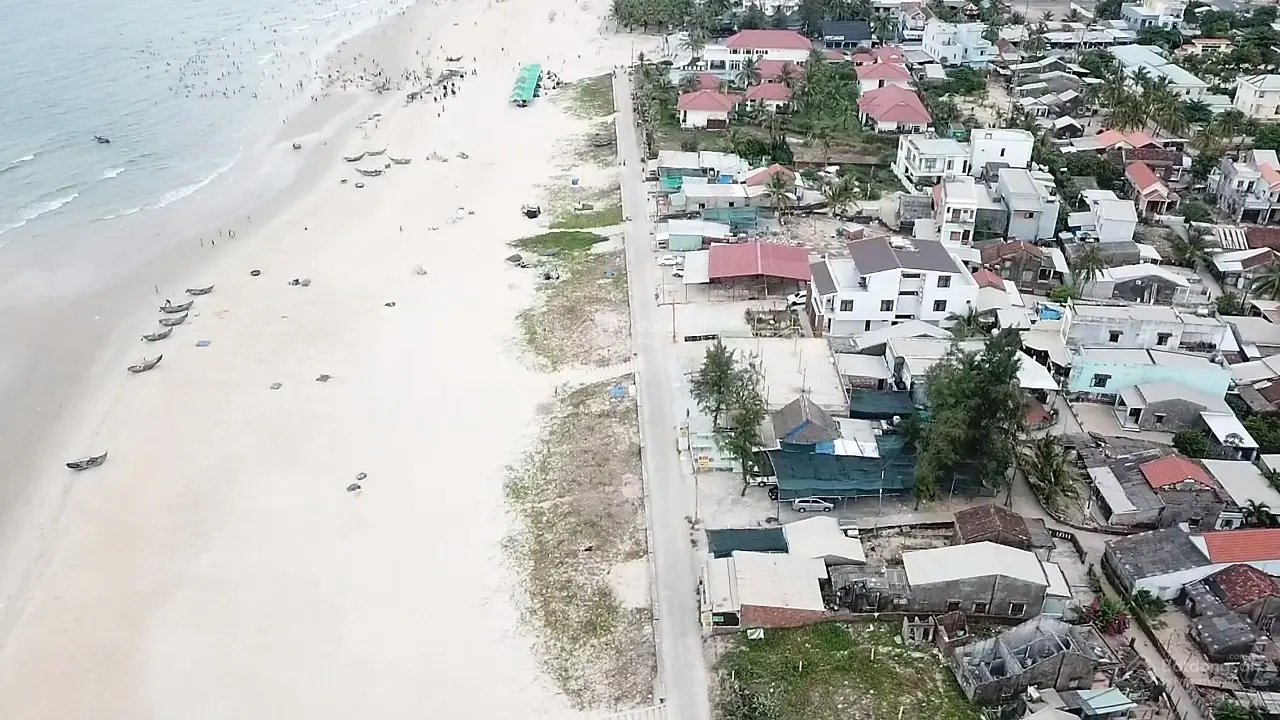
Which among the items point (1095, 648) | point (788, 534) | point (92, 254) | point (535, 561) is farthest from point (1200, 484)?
point (92, 254)

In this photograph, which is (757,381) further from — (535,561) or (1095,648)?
(1095,648)

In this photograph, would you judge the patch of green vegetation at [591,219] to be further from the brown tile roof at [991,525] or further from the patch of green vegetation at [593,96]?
the brown tile roof at [991,525]

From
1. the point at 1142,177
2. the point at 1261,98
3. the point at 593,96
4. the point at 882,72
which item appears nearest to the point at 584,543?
the point at 1142,177

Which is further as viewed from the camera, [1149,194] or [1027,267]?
[1149,194]

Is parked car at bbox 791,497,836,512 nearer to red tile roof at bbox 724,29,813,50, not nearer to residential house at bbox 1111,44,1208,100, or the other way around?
residential house at bbox 1111,44,1208,100

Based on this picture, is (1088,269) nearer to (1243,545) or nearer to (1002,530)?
(1243,545)

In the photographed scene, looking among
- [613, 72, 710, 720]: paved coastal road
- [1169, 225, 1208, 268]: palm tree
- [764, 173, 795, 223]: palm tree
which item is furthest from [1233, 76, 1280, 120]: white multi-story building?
[613, 72, 710, 720]: paved coastal road
